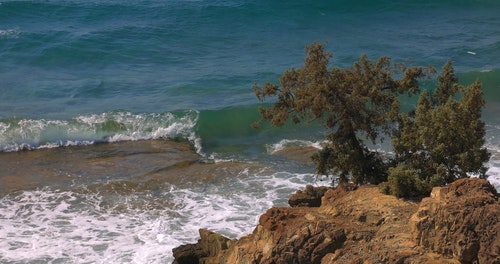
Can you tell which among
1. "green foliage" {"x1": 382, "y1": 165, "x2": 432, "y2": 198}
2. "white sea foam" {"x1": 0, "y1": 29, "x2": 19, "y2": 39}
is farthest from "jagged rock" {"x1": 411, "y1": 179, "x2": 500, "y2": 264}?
"white sea foam" {"x1": 0, "y1": 29, "x2": 19, "y2": 39}

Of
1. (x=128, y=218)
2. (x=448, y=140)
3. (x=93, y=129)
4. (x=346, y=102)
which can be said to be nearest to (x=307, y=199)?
(x=346, y=102)

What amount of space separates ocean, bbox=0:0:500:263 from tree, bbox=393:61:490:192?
6.57 m

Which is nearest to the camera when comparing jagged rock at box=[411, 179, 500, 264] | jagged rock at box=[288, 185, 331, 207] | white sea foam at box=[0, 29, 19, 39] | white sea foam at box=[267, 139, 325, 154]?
jagged rock at box=[411, 179, 500, 264]

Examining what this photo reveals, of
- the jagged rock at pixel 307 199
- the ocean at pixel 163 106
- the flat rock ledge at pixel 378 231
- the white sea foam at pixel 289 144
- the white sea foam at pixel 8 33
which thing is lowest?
the white sea foam at pixel 289 144

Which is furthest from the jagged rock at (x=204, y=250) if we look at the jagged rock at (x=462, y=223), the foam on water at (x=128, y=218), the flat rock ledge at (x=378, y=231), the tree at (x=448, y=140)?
the jagged rock at (x=462, y=223)

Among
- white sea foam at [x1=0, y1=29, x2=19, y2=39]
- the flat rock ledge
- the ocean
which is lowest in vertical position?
the ocean

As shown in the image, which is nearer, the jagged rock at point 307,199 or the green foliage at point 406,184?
the green foliage at point 406,184

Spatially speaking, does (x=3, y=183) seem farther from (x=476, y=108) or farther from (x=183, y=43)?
(x=183, y=43)

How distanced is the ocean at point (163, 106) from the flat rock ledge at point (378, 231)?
5.35 metres

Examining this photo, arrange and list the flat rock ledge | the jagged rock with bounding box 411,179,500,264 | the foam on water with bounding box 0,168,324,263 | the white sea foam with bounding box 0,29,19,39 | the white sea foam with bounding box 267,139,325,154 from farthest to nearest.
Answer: the white sea foam with bounding box 0,29,19,39
the white sea foam with bounding box 267,139,325,154
the foam on water with bounding box 0,168,324,263
the flat rock ledge
the jagged rock with bounding box 411,179,500,264

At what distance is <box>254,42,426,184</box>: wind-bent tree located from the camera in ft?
63.4

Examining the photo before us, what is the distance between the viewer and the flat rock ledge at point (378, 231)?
Result: 1395 centimetres

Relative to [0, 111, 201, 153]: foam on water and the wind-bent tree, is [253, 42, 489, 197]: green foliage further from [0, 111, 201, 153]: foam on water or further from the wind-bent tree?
[0, 111, 201, 153]: foam on water

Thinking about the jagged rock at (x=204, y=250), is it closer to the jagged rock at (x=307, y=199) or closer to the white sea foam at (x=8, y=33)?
the jagged rock at (x=307, y=199)
